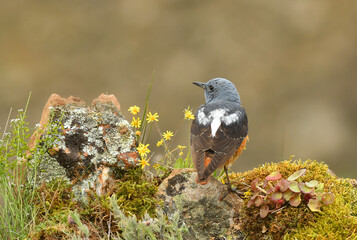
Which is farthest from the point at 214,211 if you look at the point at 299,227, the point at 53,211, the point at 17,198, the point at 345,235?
the point at 17,198

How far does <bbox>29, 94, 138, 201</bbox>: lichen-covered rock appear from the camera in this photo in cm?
438

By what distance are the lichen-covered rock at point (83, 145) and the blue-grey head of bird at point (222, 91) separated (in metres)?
1.20

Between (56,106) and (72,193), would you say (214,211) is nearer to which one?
(72,193)

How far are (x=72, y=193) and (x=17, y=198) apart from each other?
493 millimetres

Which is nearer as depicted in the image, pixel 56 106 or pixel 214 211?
pixel 214 211

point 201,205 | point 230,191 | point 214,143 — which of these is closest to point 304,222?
point 230,191

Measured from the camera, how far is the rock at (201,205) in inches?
167

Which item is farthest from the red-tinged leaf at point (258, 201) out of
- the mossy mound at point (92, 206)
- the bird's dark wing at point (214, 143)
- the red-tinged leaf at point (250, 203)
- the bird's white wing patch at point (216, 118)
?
the mossy mound at point (92, 206)

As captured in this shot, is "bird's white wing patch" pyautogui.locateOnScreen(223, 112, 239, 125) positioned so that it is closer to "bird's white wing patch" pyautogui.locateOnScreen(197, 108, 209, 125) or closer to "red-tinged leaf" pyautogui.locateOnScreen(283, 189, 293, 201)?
"bird's white wing patch" pyautogui.locateOnScreen(197, 108, 209, 125)

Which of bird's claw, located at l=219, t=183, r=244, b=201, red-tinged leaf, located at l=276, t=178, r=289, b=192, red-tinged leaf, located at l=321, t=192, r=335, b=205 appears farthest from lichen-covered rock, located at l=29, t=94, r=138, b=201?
red-tinged leaf, located at l=321, t=192, r=335, b=205

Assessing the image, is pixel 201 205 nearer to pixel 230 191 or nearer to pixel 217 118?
pixel 230 191

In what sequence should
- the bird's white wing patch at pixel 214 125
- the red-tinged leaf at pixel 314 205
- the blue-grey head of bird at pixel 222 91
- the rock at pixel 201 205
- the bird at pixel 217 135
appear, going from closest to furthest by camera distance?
the red-tinged leaf at pixel 314 205 → the rock at pixel 201 205 → the bird at pixel 217 135 → the bird's white wing patch at pixel 214 125 → the blue-grey head of bird at pixel 222 91

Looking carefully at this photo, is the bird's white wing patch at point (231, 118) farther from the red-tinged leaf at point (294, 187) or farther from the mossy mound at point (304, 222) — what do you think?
the red-tinged leaf at point (294, 187)

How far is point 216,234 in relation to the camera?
4.24 meters
